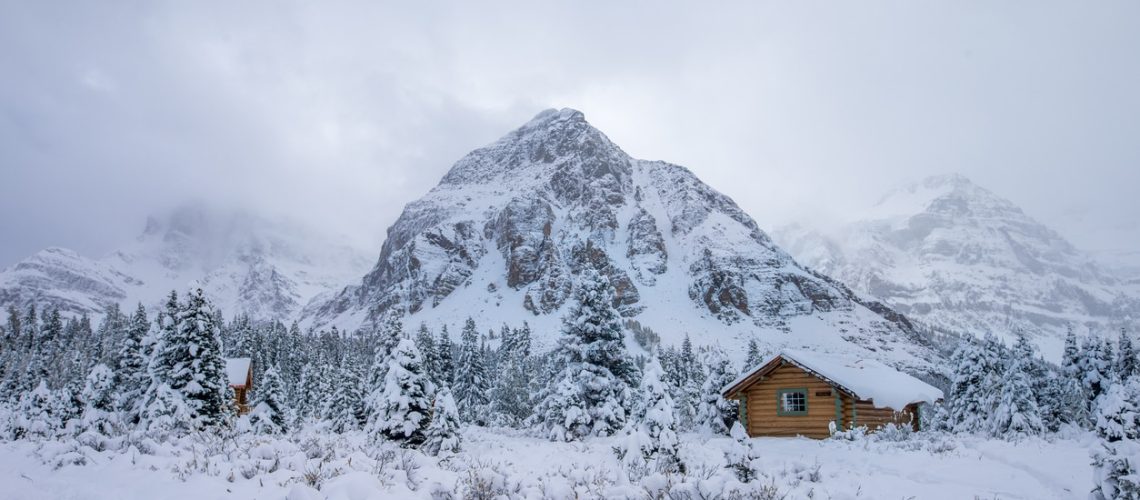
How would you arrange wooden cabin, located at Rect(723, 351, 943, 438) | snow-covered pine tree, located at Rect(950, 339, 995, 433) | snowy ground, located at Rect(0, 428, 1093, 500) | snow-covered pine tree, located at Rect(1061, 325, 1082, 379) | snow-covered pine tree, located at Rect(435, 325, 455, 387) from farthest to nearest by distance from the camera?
snow-covered pine tree, located at Rect(435, 325, 455, 387)
snow-covered pine tree, located at Rect(1061, 325, 1082, 379)
snow-covered pine tree, located at Rect(950, 339, 995, 433)
wooden cabin, located at Rect(723, 351, 943, 438)
snowy ground, located at Rect(0, 428, 1093, 500)

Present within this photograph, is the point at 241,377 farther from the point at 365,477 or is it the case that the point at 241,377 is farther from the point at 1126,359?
the point at 1126,359

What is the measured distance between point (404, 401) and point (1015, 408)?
32623mm

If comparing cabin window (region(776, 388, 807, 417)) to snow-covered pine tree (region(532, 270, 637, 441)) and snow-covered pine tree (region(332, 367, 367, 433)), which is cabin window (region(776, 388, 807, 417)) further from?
snow-covered pine tree (region(332, 367, 367, 433))

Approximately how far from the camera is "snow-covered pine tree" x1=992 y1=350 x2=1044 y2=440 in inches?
1200

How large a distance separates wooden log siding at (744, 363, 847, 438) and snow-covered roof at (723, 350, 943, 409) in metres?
0.51

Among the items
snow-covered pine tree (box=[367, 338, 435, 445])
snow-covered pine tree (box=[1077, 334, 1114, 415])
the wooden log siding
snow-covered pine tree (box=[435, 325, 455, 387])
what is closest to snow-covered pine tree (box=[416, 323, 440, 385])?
snow-covered pine tree (box=[435, 325, 455, 387])

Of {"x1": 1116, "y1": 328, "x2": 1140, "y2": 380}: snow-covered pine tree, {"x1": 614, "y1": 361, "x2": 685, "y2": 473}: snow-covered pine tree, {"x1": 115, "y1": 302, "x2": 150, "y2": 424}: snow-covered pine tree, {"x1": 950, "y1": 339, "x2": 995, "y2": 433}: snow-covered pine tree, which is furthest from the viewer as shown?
{"x1": 1116, "y1": 328, "x2": 1140, "y2": 380}: snow-covered pine tree

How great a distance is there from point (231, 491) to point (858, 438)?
61.5ft

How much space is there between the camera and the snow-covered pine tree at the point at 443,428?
1650 cm

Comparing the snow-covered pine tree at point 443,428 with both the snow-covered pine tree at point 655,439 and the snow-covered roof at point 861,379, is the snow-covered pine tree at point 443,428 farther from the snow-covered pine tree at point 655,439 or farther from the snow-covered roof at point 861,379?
the snow-covered roof at point 861,379

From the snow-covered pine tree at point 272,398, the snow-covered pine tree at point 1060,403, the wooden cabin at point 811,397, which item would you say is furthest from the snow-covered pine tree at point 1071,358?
the snow-covered pine tree at point 272,398


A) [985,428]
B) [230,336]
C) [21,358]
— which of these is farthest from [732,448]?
[21,358]

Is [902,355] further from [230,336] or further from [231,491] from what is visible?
[231,491]

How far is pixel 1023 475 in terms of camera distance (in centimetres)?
1173
